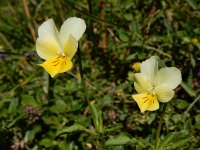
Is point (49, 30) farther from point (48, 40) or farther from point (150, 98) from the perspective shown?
point (150, 98)

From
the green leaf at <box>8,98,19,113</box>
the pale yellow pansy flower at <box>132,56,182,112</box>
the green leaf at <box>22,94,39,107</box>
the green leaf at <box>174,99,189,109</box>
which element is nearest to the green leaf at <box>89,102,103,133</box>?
the pale yellow pansy flower at <box>132,56,182,112</box>

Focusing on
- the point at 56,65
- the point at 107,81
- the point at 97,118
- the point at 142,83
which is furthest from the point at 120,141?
the point at 107,81

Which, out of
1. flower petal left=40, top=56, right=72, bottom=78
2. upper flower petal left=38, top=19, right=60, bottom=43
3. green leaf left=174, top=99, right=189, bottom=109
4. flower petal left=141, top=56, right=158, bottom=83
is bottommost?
green leaf left=174, top=99, right=189, bottom=109

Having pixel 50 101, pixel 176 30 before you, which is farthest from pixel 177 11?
pixel 50 101

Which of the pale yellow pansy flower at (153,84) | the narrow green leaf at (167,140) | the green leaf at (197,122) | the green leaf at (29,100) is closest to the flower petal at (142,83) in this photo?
the pale yellow pansy flower at (153,84)

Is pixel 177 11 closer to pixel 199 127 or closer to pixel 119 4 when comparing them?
pixel 119 4

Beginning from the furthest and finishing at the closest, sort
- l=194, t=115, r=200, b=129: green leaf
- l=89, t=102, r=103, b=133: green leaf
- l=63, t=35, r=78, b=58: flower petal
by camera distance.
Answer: l=194, t=115, r=200, b=129: green leaf < l=89, t=102, r=103, b=133: green leaf < l=63, t=35, r=78, b=58: flower petal

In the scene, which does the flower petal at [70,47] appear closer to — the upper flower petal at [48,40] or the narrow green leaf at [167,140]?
the upper flower petal at [48,40]

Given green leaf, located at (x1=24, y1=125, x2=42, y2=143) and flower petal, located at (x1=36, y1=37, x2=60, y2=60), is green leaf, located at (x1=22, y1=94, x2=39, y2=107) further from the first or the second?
flower petal, located at (x1=36, y1=37, x2=60, y2=60)
